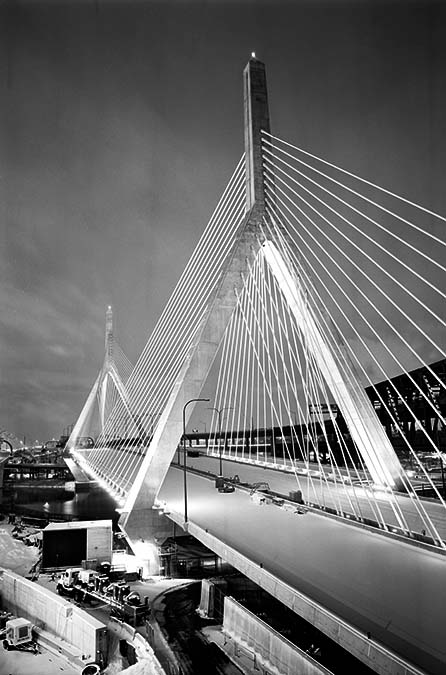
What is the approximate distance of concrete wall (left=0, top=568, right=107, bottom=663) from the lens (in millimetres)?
15328

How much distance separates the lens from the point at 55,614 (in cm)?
1739

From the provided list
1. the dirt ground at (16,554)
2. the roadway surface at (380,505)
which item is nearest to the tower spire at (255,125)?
the roadway surface at (380,505)

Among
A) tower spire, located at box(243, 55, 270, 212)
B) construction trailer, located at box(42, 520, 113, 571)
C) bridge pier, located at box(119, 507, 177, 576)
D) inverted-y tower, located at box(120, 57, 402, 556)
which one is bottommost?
construction trailer, located at box(42, 520, 113, 571)

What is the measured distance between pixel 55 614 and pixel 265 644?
8.14 metres

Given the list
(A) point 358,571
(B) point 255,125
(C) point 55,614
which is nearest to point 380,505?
(A) point 358,571

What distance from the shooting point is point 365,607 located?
23.6 ft

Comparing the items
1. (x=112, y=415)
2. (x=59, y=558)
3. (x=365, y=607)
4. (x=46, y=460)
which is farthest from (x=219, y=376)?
(x=46, y=460)

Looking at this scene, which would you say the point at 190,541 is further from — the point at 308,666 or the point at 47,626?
the point at 308,666

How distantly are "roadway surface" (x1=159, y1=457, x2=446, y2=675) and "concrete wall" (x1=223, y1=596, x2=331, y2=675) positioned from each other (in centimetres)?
237

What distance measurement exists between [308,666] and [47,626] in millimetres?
11224

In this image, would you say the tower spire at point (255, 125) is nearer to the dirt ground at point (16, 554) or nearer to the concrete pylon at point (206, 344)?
the concrete pylon at point (206, 344)

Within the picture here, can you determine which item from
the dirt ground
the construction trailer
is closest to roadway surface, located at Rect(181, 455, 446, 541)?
the construction trailer

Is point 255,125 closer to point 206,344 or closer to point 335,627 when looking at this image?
point 206,344

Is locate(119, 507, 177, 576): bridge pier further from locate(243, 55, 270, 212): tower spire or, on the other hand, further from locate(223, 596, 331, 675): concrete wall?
locate(243, 55, 270, 212): tower spire
